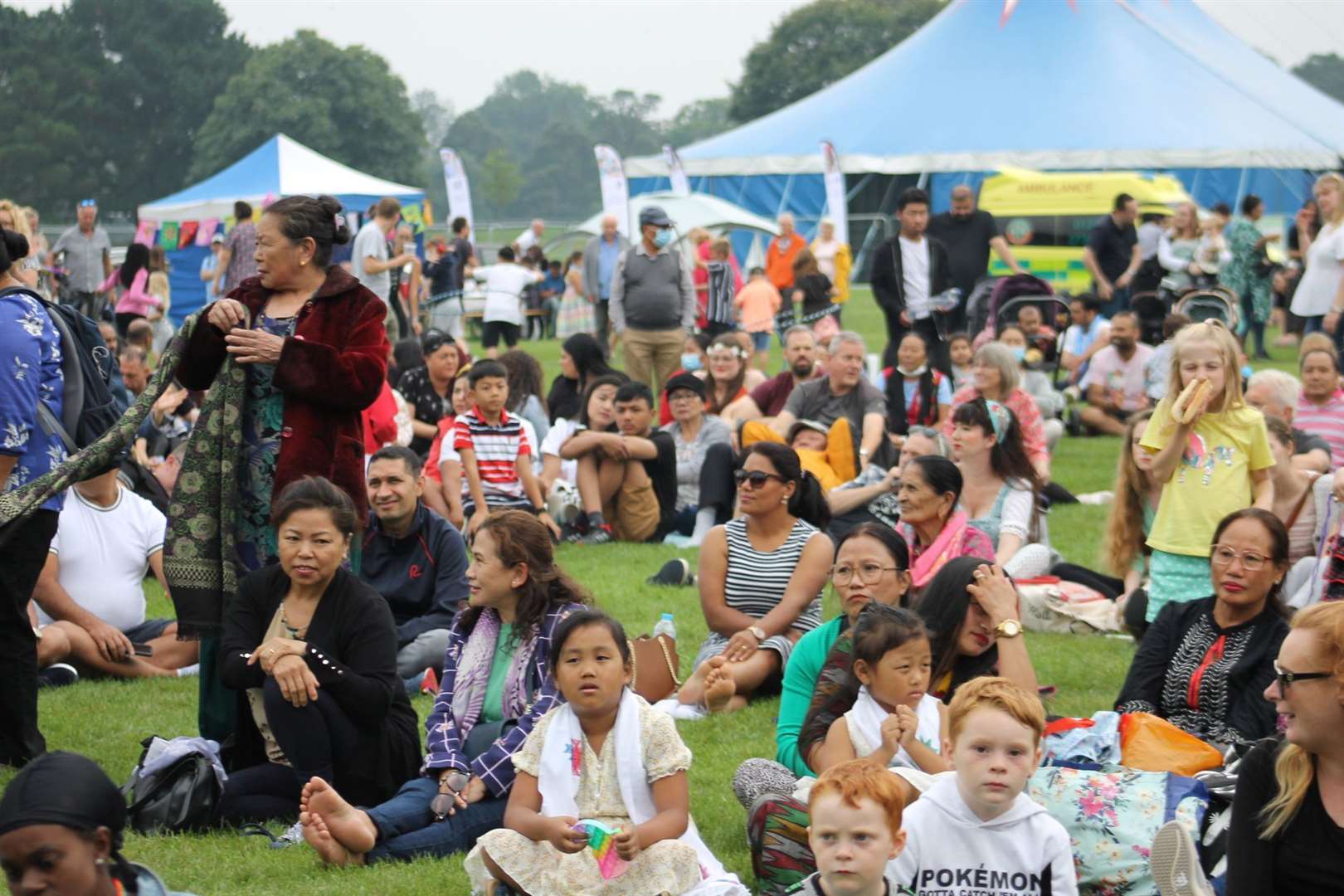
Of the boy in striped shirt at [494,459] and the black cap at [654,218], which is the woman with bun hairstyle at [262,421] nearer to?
the boy in striped shirt at [494,459]

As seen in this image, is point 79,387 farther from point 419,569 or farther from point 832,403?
point 832,403

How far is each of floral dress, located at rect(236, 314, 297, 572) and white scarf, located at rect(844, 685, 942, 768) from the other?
6.40 ft

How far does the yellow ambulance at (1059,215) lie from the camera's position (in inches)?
1046

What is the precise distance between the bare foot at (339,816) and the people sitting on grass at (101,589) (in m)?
2.53

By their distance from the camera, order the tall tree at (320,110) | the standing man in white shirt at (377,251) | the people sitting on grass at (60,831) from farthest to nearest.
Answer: the tall tree at (320,110)
the standing man in white shirt at (377,251)
the people sitting on grass at (60,831)

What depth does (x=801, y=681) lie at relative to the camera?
4.97 m

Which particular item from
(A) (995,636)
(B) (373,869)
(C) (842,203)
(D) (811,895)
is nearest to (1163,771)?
(A) (995,636)

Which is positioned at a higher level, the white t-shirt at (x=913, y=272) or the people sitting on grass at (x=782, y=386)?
the white t-shirt at (x=913, y=272)

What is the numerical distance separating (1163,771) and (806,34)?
71.9m

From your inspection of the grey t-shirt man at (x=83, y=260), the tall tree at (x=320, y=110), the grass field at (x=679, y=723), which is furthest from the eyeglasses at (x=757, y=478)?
the tall tree at (x=320, y=110)

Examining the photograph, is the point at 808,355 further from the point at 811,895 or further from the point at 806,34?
the point at 806,34

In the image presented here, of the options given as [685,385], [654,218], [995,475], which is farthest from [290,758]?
[654,218]

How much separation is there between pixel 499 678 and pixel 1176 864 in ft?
7.24

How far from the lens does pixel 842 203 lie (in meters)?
30.6
